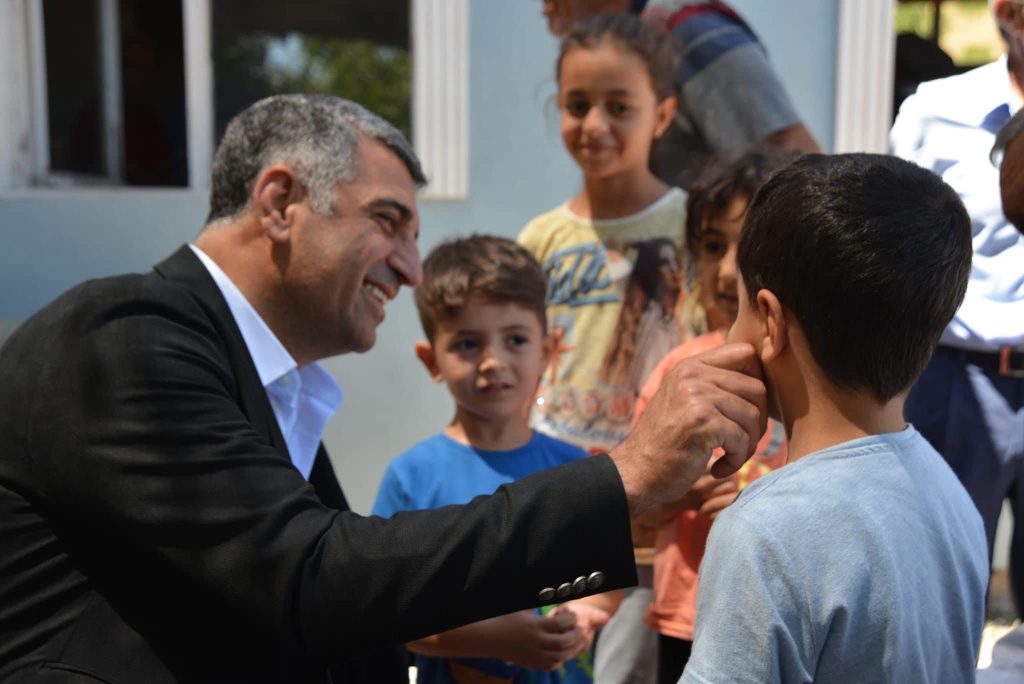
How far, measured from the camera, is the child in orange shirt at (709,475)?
269 centimetres

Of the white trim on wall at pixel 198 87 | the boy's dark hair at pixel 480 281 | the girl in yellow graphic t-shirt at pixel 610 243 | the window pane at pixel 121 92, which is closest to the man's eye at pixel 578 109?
the girl in yellow graphic t-shirt at pixel 610 243

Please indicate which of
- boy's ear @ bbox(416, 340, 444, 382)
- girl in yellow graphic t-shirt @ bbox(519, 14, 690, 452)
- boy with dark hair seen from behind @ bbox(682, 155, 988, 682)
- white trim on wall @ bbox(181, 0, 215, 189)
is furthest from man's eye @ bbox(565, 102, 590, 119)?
boy with dark hair seen from behind @ bbox(682, 155, 988, 682)

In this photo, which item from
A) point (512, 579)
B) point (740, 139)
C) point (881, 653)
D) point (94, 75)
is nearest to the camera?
point (881, 653)

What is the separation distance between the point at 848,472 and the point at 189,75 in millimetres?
3713

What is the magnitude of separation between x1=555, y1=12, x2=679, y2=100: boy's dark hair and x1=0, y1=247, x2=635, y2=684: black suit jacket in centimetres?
199

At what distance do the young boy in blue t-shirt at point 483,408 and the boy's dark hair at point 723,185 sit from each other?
0.41 m

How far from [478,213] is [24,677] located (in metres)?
3.42

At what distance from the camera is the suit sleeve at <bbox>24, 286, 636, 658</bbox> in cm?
160

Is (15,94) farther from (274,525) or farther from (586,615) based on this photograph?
(274,525)

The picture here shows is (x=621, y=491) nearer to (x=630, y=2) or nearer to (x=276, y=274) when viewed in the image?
(x=276, y=274)

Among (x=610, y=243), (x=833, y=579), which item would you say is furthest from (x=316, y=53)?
(x=833, y=579)

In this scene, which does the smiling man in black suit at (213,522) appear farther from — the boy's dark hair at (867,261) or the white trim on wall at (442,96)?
the white trim on wall at (442,96)

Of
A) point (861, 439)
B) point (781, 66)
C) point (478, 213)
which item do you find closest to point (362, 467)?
point (478, 213)

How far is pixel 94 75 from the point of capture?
455 centimetres
